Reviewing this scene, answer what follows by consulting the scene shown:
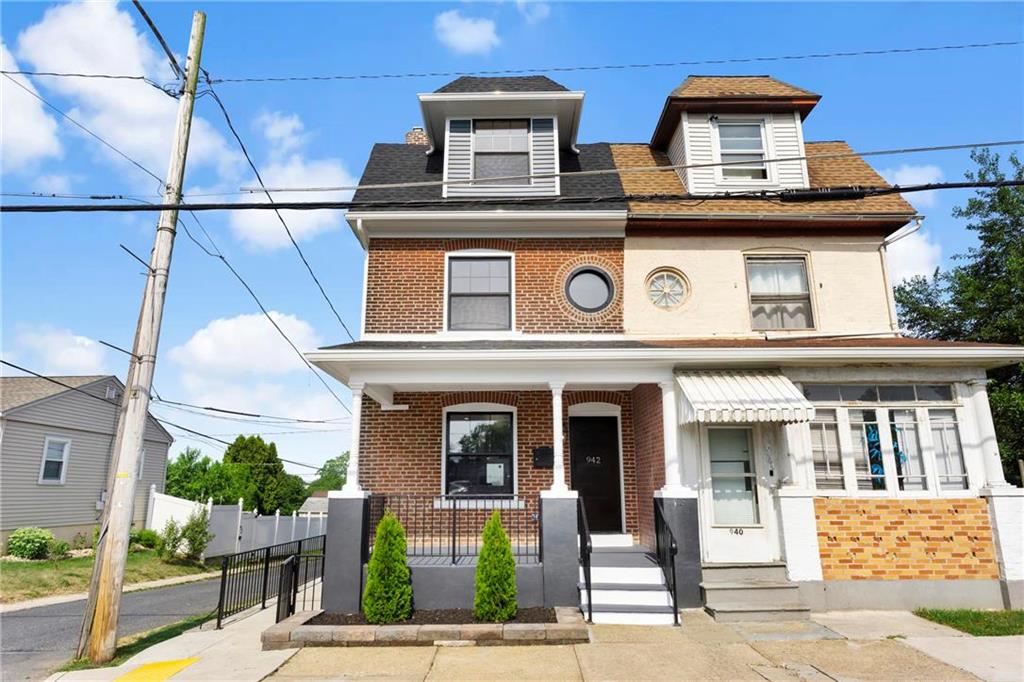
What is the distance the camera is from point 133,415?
22.7ft

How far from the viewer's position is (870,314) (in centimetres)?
1013

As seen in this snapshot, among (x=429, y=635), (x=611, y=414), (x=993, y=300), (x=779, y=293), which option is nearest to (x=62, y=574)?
(x=429, y=635)

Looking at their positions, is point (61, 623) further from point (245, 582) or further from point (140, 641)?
point (140, 641)

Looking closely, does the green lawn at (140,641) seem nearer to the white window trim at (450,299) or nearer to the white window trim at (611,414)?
the white window trim at (450,299)

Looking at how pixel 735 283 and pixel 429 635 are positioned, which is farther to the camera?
pixel 735 283

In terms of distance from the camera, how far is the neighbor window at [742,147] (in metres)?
11.0

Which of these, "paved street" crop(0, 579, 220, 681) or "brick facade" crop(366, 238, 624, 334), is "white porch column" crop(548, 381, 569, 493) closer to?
"brick facade" crop(366, 238, 624, 334)

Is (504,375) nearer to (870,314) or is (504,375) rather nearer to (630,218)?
(630,218)

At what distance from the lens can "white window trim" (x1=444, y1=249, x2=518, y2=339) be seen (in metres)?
9.98

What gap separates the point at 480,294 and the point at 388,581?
5.12 metres

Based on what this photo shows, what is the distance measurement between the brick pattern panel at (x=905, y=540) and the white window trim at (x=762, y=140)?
592 cm

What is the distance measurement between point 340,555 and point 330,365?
271cm

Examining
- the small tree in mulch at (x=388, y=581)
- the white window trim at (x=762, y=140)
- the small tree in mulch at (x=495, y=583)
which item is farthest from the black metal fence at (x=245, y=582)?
the white window trim at (x=762, y=140)

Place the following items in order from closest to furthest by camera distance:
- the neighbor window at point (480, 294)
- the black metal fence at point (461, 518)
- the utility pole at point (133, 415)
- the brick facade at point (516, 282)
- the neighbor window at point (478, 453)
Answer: the utility pole at point (133, 415) < the black metal fence at point (461, 518) < the neighbor window at point (478, 453) < the brick facade at point (516, 282) < the neighbor window at point (480, 294)
